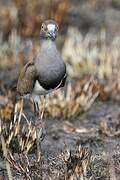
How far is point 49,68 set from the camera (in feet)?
16.0

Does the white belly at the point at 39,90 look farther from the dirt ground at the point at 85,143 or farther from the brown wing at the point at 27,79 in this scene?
the dirt ground at the point at 85,143

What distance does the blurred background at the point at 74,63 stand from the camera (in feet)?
21.8

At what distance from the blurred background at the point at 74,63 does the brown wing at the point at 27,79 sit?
1.68 feet

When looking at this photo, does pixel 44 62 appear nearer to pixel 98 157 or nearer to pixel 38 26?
pixel 98 157

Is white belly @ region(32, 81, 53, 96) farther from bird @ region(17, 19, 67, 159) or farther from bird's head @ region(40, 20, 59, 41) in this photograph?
bird's head @ region(40, 20, 59, 41)

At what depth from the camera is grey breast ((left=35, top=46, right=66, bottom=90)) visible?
4.88 metres

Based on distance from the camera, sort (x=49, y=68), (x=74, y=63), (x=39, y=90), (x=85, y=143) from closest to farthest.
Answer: (x=49, y=68) < (x=39, y=90) < (x=85, y=143) < (x=74, y=63)

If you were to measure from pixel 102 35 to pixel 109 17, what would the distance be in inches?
39.8

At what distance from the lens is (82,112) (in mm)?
7441

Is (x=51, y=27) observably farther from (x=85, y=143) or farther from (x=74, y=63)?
(x=74, y=63)

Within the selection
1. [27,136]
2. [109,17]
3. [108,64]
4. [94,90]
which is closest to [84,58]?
[108,64]

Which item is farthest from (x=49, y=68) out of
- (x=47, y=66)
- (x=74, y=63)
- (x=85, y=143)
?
(x=74, y=63)

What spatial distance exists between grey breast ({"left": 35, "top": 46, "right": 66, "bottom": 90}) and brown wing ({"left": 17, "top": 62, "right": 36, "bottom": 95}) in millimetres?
86

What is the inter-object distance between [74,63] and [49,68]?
4389 mm
